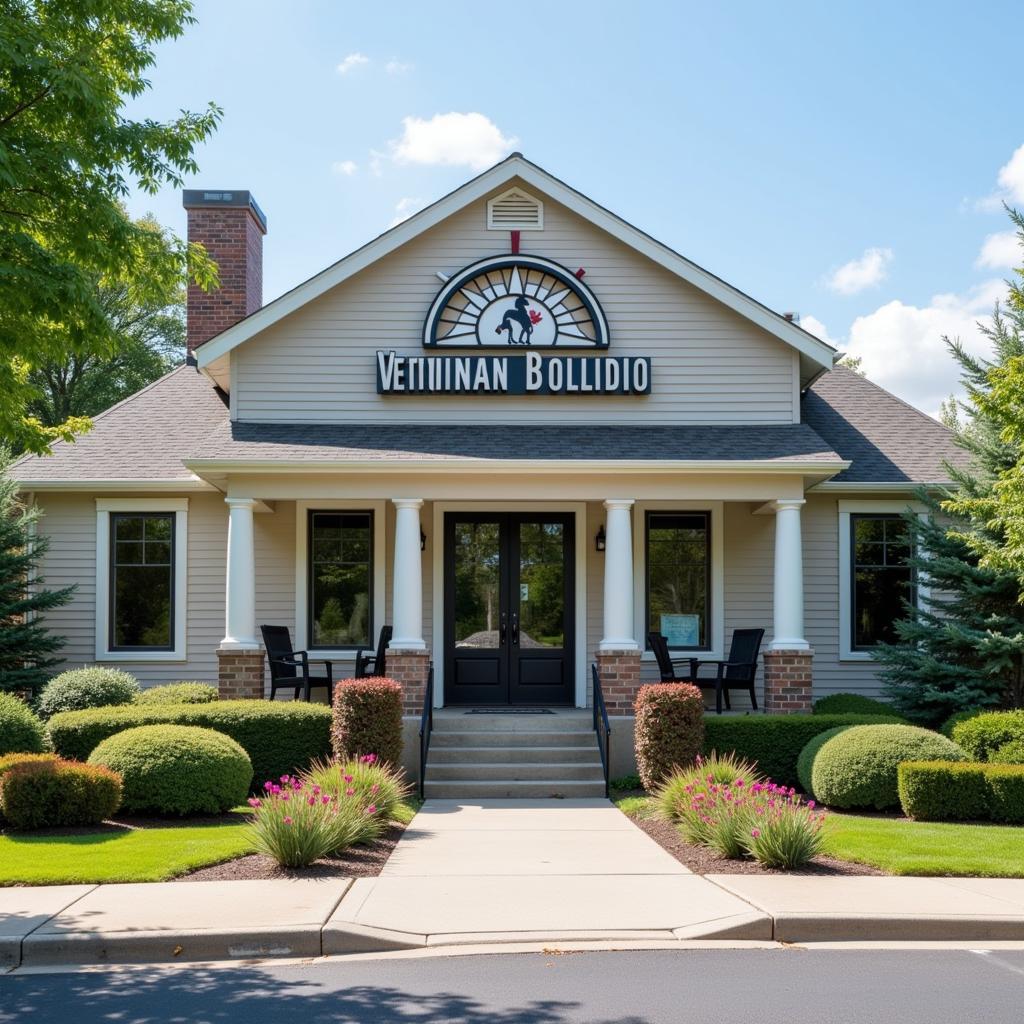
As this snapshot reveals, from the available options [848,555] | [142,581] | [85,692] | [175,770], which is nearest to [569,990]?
[175,770]

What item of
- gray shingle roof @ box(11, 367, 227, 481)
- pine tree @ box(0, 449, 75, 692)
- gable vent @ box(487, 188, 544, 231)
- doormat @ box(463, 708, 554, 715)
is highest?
gable vent @ box(487, 188, 544, 231)

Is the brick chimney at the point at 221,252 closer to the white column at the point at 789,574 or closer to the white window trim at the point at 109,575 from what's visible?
the white window trim at the point at 109,575

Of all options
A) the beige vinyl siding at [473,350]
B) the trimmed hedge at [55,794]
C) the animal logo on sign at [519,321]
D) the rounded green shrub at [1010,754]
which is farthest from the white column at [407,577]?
the rounded green shrub at [1010,754]

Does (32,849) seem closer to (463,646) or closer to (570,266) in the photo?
(463,646)

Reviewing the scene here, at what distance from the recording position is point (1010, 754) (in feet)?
40.4

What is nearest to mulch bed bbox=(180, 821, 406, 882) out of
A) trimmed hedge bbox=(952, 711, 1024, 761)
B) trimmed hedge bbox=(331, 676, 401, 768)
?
trimmed hedge bbox=(331, 676, 401, 768)

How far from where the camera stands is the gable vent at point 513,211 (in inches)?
629

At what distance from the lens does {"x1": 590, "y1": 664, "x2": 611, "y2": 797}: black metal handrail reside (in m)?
13.5

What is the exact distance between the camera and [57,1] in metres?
9.79

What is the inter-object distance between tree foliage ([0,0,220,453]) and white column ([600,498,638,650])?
5920mm

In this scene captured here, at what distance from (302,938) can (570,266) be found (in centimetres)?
1071

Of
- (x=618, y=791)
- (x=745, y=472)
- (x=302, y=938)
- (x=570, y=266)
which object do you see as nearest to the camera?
(x=302, y=938)

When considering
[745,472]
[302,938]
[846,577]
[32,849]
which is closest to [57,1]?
[32,849]

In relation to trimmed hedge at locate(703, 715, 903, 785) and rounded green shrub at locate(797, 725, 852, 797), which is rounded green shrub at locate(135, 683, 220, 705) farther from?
rounded green shrub at locate(797, 725, 852, 797)
